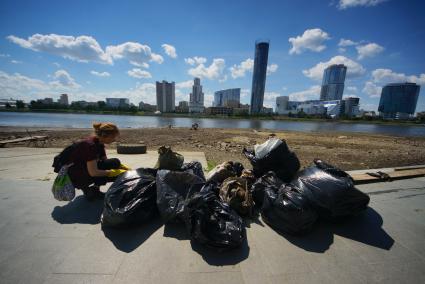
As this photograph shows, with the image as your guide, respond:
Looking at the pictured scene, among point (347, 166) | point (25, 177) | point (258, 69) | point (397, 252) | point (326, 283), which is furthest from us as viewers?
point (258, 69)

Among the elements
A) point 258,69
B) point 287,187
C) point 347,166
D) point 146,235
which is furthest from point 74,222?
point 258,69

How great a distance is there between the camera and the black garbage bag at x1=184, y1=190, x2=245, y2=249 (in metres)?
1.69

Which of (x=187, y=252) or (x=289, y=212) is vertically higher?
(x=289, y=212)

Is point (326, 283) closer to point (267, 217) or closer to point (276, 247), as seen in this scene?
point (276, 247)

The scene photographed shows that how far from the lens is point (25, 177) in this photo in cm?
344

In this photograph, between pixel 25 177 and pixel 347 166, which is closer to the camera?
pixel 25 177

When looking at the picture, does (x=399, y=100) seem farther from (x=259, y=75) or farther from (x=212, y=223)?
(x=212, y=223)

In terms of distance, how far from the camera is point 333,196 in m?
2.08

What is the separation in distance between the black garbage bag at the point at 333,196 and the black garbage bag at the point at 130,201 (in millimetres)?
1738

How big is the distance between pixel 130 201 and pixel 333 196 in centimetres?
220

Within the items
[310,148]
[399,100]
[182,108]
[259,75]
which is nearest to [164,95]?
[182,108]

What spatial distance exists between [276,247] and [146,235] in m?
1.29

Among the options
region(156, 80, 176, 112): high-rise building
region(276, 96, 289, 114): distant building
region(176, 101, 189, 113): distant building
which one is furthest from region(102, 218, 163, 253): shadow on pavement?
region(276, 96, 289, 114): distant building

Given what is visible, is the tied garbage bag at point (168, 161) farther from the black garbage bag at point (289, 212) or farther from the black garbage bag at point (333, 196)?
the black garbage bag at point (333, 196)
